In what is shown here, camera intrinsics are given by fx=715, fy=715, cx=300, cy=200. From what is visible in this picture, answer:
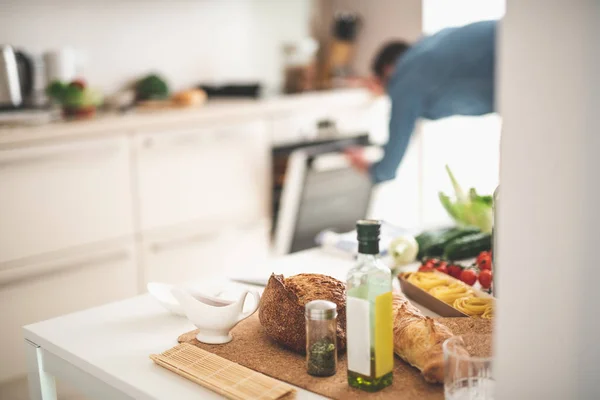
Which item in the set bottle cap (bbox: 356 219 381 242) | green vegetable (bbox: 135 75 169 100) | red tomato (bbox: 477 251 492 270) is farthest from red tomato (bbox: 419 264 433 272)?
green vegetable (bbox: 135 75 169 100)

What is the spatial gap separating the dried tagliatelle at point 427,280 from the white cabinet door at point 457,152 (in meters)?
2.32

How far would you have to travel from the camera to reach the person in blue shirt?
9.39 ft

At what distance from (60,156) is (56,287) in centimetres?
54

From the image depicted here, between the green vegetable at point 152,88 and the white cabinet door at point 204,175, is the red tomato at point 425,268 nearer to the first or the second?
the white cabinet door at point 204,175

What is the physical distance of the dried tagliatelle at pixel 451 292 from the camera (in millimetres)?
1474

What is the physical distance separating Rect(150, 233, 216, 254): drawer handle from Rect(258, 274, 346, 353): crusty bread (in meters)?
2.03

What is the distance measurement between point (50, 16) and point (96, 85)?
0.40 meters

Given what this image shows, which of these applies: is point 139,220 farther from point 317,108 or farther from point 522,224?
point 522,224

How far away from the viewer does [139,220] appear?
3195mm

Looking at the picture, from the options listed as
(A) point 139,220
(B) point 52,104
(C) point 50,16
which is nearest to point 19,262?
(A) point 139,220

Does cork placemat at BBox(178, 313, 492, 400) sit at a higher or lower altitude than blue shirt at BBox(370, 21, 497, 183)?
lower

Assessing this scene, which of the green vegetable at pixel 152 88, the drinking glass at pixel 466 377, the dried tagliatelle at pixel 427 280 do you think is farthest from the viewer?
the green vegetable at pixel 152 88

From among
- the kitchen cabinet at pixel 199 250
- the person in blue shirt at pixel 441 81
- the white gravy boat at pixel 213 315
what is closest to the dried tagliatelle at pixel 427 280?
the white gravy boat at pixel 213 315

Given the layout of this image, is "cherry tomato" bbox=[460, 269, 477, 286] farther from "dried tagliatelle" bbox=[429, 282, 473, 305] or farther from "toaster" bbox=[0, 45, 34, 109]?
"toaster" bbox=[0, 45, 34, 109]
